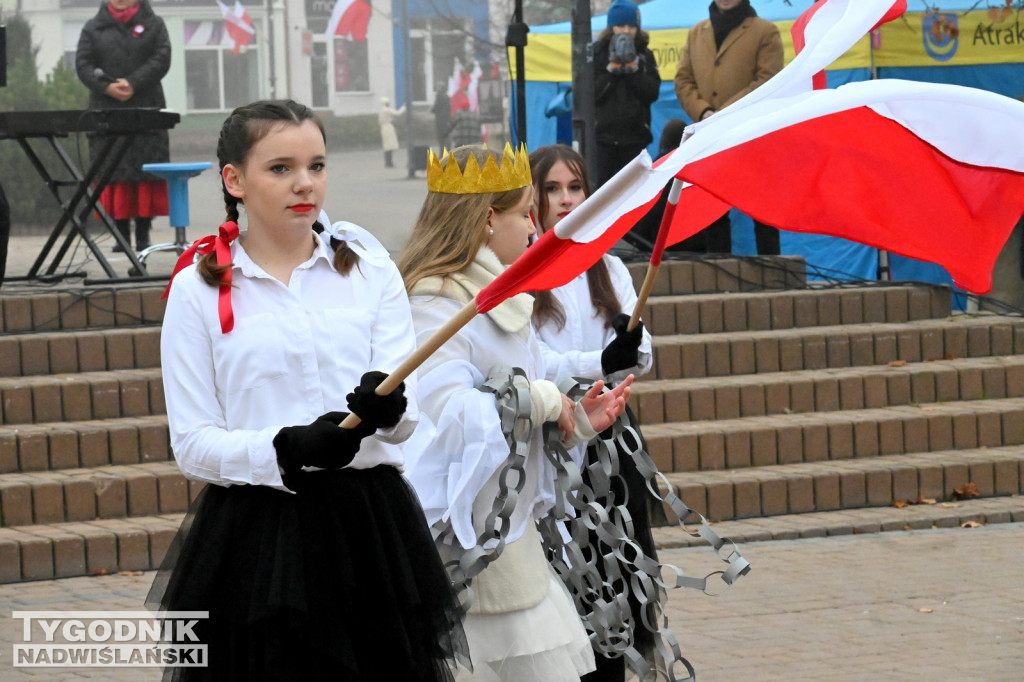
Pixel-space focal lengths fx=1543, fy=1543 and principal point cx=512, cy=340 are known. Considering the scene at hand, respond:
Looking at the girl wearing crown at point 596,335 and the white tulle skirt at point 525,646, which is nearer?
the white tulle skirt at point 525,646

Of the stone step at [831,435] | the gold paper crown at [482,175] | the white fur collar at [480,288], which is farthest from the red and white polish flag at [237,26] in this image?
the white fur collar at [480,288]

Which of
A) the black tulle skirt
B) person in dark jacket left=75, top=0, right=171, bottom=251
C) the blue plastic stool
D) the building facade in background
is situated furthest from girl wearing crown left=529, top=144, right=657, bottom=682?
the building facade in background

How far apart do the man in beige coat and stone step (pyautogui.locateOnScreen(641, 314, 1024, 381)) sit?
4.58 ft

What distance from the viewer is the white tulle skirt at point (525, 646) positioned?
366 centimetres

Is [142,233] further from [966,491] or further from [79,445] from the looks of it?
[966,491]

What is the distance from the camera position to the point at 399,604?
3.08 m

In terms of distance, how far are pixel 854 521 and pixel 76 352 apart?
4.06 m

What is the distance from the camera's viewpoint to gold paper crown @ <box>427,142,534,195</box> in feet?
12.6

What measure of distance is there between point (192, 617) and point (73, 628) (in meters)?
2.83

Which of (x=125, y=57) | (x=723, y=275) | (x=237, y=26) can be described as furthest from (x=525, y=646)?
(x=237, y=26)

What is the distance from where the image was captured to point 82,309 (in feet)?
27.9

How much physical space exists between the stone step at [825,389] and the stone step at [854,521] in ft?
2.76

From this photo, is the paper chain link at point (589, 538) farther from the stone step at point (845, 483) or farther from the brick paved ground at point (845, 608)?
the stone step at point (845, 483)

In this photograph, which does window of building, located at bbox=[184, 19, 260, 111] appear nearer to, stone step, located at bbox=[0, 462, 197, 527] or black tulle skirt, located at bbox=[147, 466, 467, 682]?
stone step, located at bbox=[0, 462, 197, 527]
